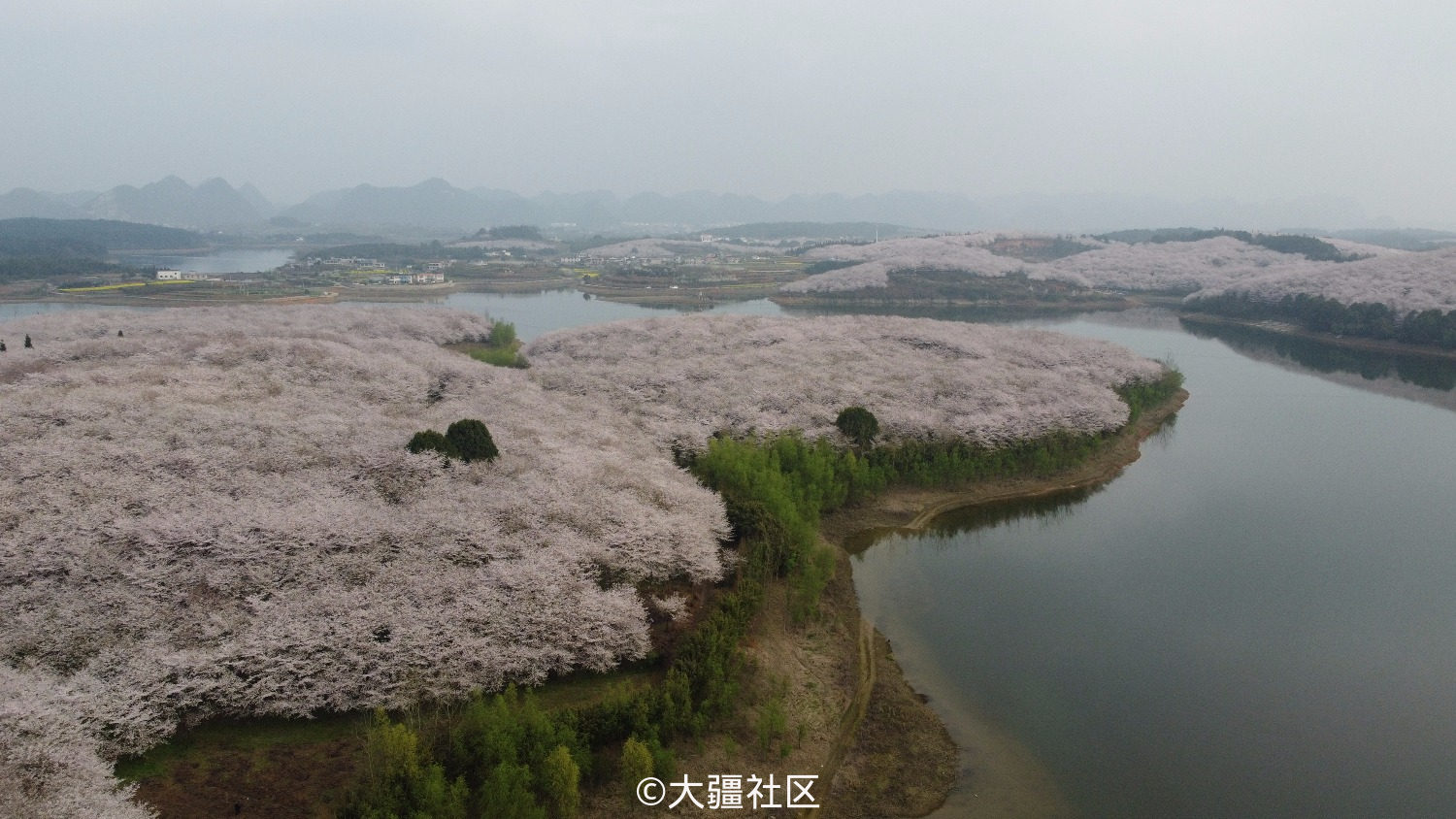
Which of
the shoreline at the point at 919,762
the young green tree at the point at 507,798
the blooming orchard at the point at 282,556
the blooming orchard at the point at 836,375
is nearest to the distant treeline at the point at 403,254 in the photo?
Result: the blooming orchard at the point at 836,375

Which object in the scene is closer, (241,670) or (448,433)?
(241,670)

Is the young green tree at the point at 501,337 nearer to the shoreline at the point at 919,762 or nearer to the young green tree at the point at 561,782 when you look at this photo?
the shoreline at the point at 919,762

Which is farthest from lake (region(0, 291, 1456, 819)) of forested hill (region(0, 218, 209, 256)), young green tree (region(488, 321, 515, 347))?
forested hill (region(0, 218, 209, 256))

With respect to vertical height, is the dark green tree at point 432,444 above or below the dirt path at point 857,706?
above

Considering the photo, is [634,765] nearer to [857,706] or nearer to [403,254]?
[857,706]

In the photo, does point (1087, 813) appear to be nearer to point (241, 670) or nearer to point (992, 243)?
point (241, 670)

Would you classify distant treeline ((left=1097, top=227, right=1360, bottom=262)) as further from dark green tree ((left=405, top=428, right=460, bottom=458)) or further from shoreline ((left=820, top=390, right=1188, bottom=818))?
dark green tree ((left=405, top=428, right=460, bottom=458))

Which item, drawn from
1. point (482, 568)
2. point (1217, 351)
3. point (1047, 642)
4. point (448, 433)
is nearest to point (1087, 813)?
point (1047, 642)
